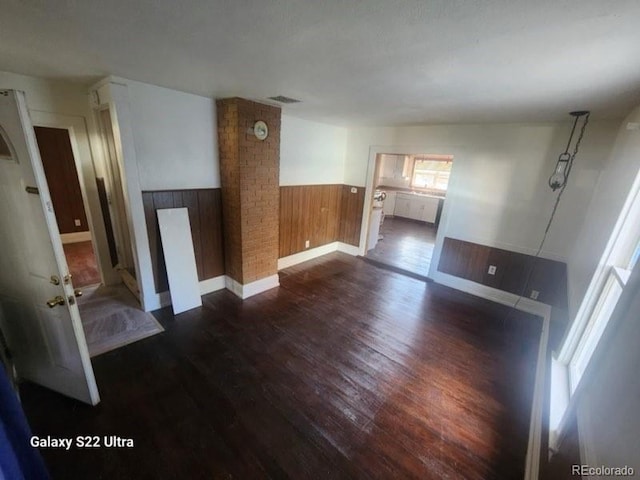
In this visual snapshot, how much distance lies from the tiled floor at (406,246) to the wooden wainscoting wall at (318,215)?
0.75 meters

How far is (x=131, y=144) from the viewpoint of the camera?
2451 mm

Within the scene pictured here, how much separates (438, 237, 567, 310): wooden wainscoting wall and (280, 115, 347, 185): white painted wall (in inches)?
90.5

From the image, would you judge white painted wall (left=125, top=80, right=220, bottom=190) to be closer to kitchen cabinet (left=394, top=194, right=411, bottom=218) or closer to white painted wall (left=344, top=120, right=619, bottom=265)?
white painted wall (left=344, top=120, right=619, bottom=265)

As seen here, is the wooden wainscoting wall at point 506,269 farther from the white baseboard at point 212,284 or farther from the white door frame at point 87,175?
the white door frame at point 87,175

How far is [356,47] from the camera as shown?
138cm

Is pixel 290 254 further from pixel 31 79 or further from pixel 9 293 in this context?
pixel 31 79

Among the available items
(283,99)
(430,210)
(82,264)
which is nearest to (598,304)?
(283,99)

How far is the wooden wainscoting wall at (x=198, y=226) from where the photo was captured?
276 centimetres

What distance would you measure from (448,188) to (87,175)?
463 centimetres

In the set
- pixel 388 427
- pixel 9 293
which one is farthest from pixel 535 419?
pixel 9 293

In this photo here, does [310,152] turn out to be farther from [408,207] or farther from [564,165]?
[408,207]

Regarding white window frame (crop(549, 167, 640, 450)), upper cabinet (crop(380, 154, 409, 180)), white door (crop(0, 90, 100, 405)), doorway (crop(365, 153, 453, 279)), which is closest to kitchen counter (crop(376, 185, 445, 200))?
doorway (crop(365, 153, 453, 279))

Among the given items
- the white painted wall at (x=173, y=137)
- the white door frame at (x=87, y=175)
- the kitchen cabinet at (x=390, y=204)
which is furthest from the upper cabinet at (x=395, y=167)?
the white door frame at (x=87, y=175)

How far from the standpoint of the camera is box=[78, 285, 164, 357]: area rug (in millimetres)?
2406
